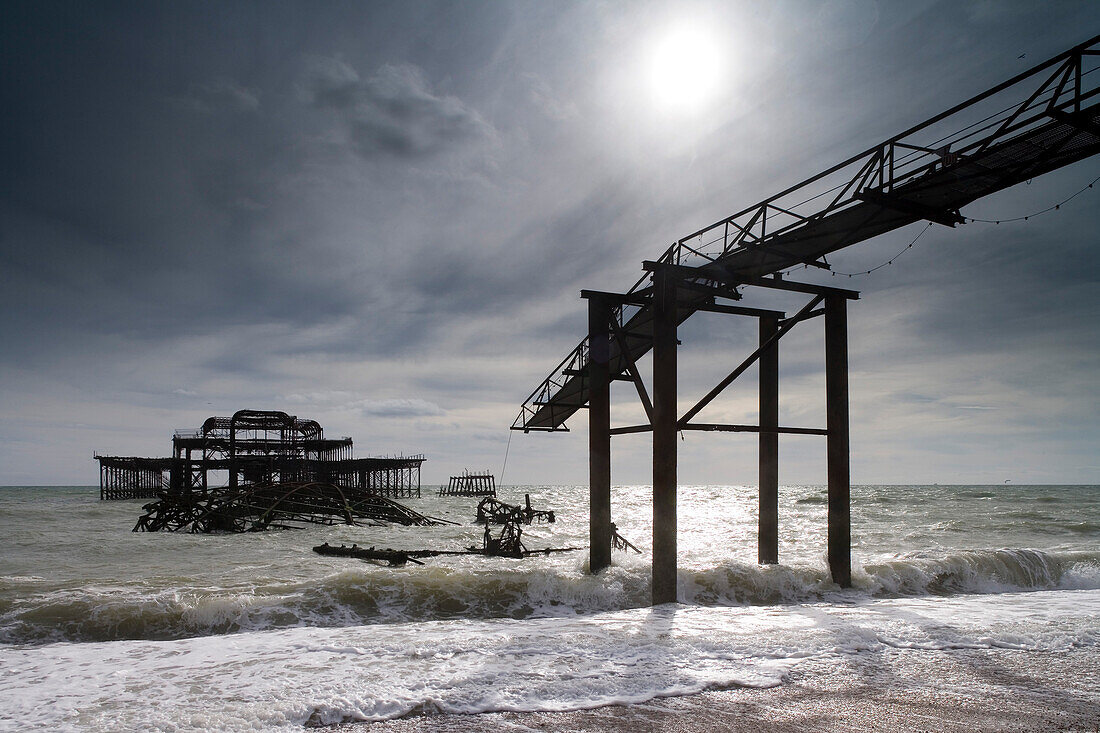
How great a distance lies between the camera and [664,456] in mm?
11086

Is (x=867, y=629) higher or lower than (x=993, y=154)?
lower

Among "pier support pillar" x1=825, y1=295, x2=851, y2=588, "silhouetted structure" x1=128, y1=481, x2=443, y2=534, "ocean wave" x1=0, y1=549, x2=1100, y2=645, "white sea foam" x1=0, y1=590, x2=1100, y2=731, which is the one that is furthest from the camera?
"silhouetted structure" x1=128, y1=481, x2=443, y2=534

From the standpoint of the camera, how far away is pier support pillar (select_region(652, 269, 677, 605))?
36.4 ft

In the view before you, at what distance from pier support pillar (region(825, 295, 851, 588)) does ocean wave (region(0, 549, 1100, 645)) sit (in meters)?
1.05

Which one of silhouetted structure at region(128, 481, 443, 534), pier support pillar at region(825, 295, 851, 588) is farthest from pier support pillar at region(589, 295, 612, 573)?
silhouetted structure at region(128, 481, 443, 534)

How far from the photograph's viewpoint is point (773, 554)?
537 inches

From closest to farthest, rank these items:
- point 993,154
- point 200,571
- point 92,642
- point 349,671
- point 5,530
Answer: point 349,671, point 993,154, point 92,642, point 200,571, point 5,530

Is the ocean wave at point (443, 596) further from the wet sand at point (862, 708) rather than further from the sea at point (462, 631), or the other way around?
the wet sand at point (862, 708)

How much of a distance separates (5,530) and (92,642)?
114 feet

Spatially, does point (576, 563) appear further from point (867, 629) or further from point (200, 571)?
point (200, 571)

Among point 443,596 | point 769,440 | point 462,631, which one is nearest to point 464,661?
point 462,631

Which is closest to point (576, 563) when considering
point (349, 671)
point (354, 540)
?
point (349, 671)

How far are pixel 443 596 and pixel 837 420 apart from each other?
867 centimetres

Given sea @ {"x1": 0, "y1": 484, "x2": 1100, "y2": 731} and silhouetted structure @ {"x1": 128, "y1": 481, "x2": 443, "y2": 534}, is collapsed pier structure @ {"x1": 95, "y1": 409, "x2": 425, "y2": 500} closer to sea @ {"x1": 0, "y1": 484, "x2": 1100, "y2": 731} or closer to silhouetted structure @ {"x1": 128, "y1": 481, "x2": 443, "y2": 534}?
silhouetted structure @ {"x1": 128, "y1": 481, "x2": 443, "y2": 534}
